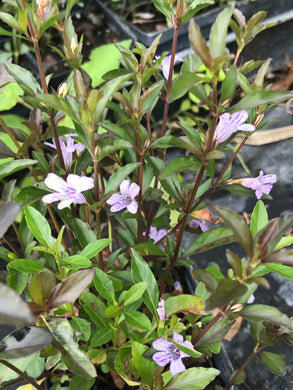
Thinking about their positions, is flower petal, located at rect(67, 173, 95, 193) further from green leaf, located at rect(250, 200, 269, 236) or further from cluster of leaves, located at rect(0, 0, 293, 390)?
green leaf, located at rect(250, 200, 269, 236)

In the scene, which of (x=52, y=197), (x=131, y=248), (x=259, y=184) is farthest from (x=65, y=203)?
(x=259, y=184)

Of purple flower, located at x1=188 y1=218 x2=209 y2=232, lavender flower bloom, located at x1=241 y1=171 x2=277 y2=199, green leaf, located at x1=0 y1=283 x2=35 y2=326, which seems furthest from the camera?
purple flower, located at x1=188 y1=218 x2=209 y2=232

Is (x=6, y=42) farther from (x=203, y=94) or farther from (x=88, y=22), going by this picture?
(x=203, y=94)

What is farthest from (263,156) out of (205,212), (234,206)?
(205,212)

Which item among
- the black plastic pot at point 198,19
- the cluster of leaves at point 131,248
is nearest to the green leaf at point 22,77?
the cluster of leaves at point 131,248

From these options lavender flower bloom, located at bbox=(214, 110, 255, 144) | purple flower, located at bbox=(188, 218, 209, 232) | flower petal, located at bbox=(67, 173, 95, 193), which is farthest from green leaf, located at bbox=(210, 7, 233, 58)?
purple flower, located at bbox=(188, 218, 209, 232)

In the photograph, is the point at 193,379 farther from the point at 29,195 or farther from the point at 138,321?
the point at 29,195
